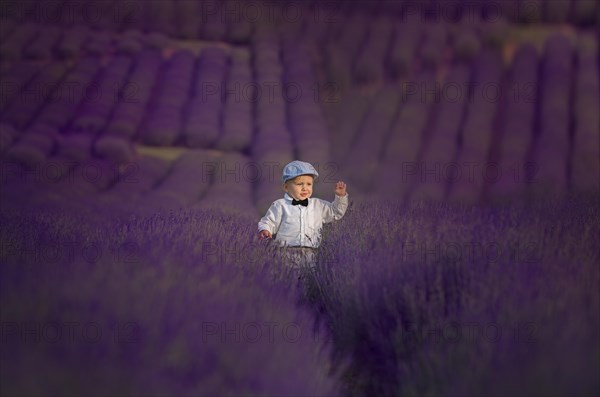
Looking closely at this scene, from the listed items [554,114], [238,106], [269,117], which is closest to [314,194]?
[269,117]

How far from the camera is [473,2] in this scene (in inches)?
496

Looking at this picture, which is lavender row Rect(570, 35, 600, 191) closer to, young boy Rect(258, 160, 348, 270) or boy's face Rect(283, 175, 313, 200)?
young boy Rect(258, 160, 348, 270)

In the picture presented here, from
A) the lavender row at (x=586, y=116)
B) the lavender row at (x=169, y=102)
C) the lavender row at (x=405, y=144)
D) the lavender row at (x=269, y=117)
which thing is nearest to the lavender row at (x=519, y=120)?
the lavender row at (x=586, y=116)

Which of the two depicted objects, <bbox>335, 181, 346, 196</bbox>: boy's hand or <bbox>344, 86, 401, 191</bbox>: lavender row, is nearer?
<bbox>335, 181, 346, 196</bbox>: boy's hand

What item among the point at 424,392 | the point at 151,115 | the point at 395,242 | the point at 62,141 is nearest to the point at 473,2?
the point at 151,115

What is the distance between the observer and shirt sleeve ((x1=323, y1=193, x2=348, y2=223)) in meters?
3.61

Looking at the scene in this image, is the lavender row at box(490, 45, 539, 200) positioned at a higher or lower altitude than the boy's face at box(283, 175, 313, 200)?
higher

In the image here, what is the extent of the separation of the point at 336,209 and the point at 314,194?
169 inches

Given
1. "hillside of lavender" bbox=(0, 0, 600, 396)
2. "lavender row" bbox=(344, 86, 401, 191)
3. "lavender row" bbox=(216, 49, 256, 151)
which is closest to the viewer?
"hillside of lavender" bbox=(0, 0, 600, 396)

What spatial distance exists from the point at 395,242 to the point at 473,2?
1059 cm

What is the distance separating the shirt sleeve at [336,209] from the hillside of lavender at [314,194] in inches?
2.6

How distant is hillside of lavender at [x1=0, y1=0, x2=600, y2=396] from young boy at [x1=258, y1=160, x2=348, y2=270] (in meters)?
0.15

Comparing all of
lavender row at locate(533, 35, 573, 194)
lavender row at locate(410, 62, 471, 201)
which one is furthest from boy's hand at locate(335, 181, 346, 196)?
lavender row at locate(410, 62, 471, 201)

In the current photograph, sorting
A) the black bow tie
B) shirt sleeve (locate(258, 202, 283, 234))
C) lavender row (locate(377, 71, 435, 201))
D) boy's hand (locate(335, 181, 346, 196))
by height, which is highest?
lavender row (locate(377, 71, 435, 201))
